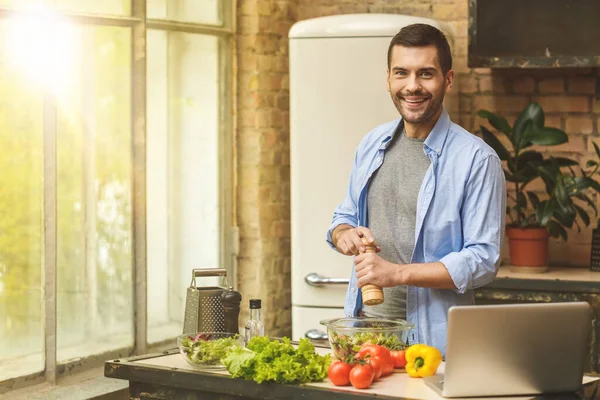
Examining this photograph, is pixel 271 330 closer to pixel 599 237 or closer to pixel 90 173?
pixel 90 173

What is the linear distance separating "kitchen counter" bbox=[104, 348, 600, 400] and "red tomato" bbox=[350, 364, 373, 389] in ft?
0.05

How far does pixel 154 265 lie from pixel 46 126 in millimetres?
920

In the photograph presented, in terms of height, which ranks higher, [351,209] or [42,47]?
[42,47]

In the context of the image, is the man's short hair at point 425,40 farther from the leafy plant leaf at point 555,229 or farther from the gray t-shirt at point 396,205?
the leafy plant leaf at point 555,229

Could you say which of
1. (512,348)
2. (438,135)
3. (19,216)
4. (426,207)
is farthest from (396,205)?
(19,216)

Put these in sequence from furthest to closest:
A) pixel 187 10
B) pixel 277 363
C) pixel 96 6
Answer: pixel 187 10, pixel 96 6, pixel 277 363

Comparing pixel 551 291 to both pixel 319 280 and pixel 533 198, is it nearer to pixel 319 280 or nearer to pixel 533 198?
pixel 533 198

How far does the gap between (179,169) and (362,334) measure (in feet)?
8.02

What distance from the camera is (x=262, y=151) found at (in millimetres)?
5211

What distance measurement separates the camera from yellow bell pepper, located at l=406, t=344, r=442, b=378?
2547 millimetres

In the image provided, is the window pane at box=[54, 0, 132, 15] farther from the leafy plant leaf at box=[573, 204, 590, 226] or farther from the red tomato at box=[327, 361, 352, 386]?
the red tomato at box=[327, 361, 352, 386]

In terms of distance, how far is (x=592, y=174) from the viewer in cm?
461

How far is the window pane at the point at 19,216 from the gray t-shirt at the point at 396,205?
1.68m

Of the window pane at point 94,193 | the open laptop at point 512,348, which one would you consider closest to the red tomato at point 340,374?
the open laptop at point 512,348
